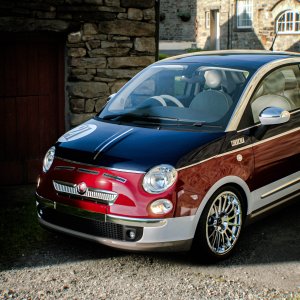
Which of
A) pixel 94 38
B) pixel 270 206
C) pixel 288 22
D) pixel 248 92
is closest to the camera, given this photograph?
pixel 248 92

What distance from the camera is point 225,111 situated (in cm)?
578

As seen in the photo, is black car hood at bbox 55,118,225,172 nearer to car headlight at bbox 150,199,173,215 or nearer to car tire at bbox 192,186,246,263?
car headlight at bbox 150,199,173,215

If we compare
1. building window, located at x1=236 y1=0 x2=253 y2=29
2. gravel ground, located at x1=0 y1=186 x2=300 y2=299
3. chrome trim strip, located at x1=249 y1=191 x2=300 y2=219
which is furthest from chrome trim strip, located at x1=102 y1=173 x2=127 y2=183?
building window, located at x1=236 y1=0 x2=253 y2=29

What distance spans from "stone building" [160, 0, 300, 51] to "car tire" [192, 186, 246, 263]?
24804 mm

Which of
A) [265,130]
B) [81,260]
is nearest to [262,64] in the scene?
[265,130]

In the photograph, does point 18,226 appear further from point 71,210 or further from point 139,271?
point 139,271

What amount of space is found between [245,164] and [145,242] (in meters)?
1.22

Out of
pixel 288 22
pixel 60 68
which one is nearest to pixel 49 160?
pixel 60 68

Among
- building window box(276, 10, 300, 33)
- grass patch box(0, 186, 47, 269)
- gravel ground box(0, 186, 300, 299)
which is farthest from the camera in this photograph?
building window box(276, 10, 300, 33)

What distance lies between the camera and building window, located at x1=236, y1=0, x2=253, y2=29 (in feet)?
102

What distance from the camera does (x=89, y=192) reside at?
520cm

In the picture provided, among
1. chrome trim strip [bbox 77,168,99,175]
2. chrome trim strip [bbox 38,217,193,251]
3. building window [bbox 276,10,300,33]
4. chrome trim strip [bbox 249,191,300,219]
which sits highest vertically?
building window [bbox 276,10,300,33]

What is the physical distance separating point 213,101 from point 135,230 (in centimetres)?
158

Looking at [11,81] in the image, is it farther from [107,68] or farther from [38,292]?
[38,292]
